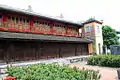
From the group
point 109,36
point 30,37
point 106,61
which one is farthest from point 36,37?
point 109,36

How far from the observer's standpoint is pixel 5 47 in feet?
44.8

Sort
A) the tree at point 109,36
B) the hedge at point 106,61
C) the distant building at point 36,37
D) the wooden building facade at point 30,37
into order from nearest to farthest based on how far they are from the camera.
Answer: the wooden building facade at point 30,37
the distant building at point 36,37
the hedge at point 106,61
the tree at point 109,36

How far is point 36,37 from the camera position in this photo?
15867 millimetres

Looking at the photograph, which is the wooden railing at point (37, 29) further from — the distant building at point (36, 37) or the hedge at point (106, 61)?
the hedge at point (106, 61)

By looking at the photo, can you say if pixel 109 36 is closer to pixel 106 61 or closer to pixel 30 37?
pixel 106 61

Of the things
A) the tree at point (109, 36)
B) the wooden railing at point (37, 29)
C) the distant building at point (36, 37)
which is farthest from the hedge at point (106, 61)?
the tree at point (109, 36)

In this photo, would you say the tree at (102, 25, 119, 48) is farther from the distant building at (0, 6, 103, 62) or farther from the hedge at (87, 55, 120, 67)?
the hedge at (87, 55, 120, 67)

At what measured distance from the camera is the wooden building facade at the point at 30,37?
1400 cm

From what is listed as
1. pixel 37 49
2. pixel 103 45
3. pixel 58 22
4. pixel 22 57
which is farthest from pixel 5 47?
pixel 103 45

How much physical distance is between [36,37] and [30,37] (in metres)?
0.90

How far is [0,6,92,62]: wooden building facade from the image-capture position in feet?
45.9

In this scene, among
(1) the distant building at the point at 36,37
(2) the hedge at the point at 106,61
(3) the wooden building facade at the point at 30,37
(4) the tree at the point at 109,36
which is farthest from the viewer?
(4) the tree at the point at 109,36

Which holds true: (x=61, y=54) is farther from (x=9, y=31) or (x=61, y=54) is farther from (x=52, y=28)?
(x=9, y=31)

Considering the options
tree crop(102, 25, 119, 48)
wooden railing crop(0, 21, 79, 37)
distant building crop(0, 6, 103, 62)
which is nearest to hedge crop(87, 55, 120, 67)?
distant building crop(0, 6, 103, 62)
